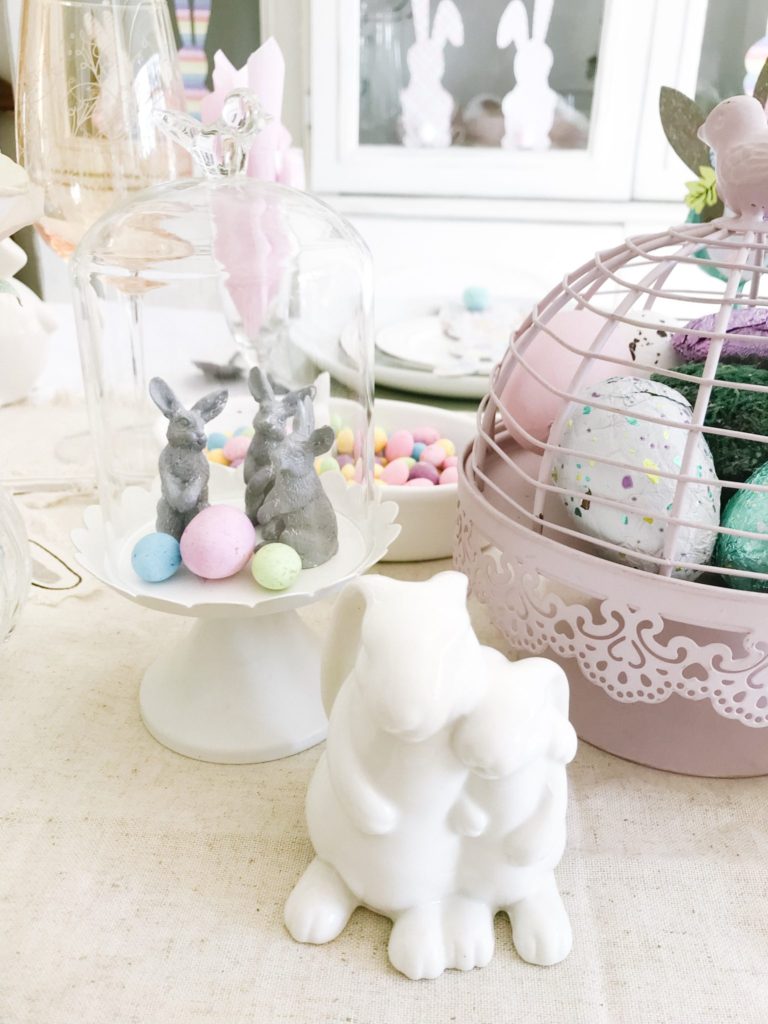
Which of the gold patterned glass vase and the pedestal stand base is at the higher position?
the gold patterned glass vase

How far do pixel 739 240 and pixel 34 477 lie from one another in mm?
660

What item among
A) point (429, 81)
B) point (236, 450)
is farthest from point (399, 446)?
point (429, 81)

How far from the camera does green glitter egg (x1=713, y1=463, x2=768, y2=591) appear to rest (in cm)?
50

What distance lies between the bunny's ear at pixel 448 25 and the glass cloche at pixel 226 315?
1.08 m

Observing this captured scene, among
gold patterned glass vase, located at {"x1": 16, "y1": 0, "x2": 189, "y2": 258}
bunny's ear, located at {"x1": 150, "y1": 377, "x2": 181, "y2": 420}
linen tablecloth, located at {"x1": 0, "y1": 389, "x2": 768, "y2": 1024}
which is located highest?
gold patterned glass vase, located at {"x1": 16, "y1": 0, "x2": 189, "y2": 258}

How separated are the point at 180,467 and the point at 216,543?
2.4 inches

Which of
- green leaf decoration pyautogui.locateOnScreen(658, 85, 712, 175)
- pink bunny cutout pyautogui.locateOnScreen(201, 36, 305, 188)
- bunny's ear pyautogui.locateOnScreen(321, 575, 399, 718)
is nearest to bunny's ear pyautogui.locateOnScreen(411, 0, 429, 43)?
pink bunny cutout pyautogui.locateOnScreen(201, 36, 305, 188)

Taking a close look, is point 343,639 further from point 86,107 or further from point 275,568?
point 86,107

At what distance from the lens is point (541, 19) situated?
67.0 inches

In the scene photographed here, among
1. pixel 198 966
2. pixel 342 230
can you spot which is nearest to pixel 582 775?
pixel 198 966

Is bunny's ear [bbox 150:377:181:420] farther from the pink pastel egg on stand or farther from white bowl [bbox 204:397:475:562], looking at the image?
the pink pastel egg on stand

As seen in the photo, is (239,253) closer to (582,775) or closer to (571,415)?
(571,415)

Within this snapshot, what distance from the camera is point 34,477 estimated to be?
90 cm

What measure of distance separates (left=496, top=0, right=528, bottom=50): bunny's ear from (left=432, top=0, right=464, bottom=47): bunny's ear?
0.24 ft
